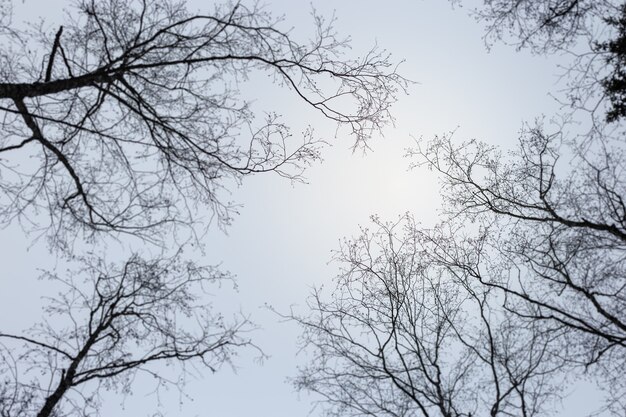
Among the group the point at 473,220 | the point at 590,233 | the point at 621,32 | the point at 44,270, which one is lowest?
the point at 44,270

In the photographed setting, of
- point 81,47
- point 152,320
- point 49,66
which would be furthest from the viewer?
point 152,320

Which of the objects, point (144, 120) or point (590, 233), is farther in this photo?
point (590, 233)

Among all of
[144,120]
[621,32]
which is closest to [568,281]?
[621,32]

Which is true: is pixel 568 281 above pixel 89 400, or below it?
above

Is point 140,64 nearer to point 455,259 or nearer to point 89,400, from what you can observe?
point 89,400

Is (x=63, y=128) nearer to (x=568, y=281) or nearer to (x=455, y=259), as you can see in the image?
(x=455, y=259)

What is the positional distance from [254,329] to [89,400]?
3021mm

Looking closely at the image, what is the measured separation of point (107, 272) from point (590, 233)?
29.9 ft

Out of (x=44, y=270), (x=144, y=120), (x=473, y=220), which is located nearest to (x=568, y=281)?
(x=473, y=220)

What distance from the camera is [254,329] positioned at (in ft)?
25.0

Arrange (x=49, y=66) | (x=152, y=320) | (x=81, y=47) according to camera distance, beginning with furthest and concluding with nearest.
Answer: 1. (x=152, y=320)
2. (x=81, y=47)
3. (x=49, y=66)

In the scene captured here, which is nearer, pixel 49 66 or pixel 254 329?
pixel 49 66

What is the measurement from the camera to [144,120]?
6234 millimetres

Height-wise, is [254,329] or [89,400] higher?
[254,329]
